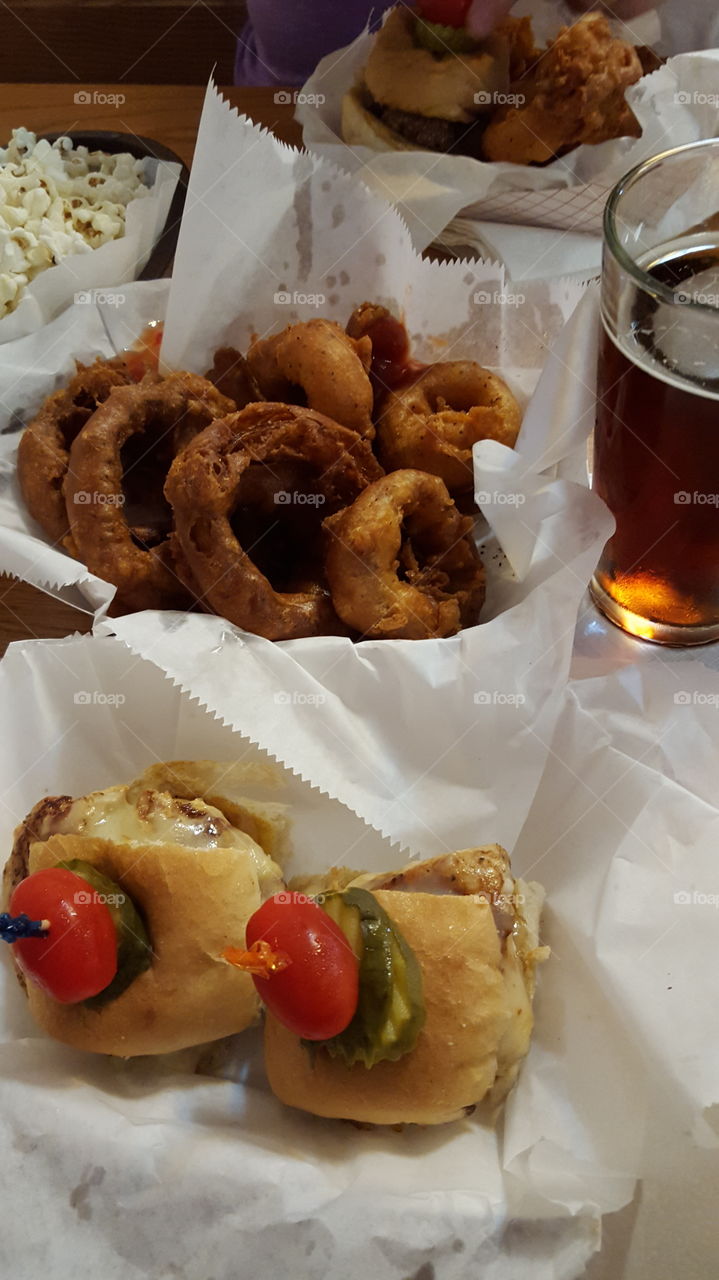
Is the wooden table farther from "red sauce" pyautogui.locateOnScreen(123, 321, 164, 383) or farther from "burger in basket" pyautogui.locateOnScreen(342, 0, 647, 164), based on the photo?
"red sauce" pyautogui.locateOnScreen(123, 321, 164, 383)

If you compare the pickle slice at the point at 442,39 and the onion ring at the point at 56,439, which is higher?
the pickle slice at the point at 442,39

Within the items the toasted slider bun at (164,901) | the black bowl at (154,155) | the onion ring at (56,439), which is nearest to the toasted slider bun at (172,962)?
the toasted slider bun at (164,901)

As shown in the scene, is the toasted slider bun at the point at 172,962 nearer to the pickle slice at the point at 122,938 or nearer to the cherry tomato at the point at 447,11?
the pickle slice at the point at 122,938

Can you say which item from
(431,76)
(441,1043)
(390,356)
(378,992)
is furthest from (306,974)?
(431,76)

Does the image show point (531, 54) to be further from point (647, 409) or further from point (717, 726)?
point (717, 726)

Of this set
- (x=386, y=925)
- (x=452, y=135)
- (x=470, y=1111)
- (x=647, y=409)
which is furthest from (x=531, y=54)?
(x=470, y=1111)

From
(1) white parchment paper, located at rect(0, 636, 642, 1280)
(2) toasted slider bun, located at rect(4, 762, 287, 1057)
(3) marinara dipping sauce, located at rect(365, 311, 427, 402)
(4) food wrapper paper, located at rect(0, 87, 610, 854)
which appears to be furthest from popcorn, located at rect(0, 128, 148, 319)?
(1) white parchment paper, located at rect(0, 636, 642, 1280)
